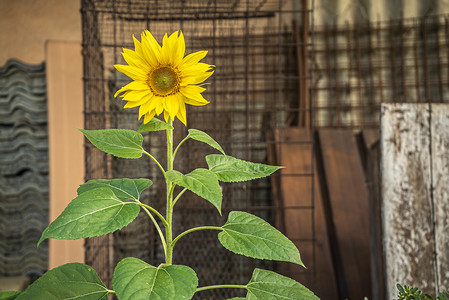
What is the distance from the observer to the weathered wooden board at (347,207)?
238 cm

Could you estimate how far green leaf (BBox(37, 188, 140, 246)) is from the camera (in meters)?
0.56

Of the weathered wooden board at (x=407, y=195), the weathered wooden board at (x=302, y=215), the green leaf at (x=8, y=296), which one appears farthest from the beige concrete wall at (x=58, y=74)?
the green leaf at (x=8, y=296)

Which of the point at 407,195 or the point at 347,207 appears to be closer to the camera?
the point at 407,195

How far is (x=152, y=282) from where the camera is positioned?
55 cm

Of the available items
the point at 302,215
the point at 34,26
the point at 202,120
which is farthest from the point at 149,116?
the point at 34,26

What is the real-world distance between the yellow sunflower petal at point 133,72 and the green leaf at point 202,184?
18 cm

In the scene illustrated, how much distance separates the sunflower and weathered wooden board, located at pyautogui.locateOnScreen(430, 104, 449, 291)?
3.95 feet

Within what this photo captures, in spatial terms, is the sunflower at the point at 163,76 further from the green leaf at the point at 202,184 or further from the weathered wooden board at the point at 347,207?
the weathered wooden board at the point at 347,207

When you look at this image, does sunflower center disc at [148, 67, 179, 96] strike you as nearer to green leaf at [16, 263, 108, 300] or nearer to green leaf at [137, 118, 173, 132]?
green leaf at [137, 118, 173, 132]

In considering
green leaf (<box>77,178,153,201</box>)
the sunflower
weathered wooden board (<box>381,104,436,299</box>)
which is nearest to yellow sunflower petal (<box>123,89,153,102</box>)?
→ the sunflower

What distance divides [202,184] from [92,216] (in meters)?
0.15

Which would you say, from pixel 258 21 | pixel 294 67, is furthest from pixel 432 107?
pixel 258 21

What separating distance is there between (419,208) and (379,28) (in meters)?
2.22

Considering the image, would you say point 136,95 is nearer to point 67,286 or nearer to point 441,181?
point 67,286
